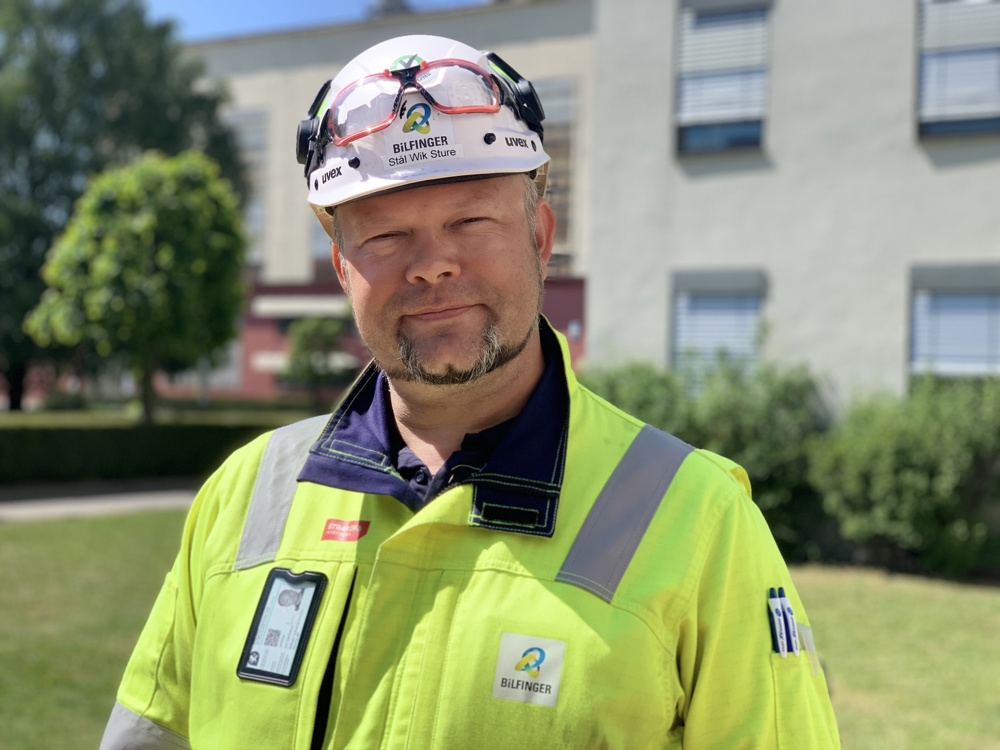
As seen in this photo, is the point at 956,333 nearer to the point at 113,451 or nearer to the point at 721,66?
the point at 721,66

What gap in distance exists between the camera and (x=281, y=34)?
31.0 metres

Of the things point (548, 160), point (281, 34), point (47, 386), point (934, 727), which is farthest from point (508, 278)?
point (47, 386)

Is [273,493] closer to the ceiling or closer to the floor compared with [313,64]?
closer to the floor

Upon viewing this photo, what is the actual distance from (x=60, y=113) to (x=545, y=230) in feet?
98.1

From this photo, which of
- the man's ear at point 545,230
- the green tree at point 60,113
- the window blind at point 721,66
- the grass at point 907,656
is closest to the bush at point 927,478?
the grass at point 907,656

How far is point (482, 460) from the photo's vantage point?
72.5 inches

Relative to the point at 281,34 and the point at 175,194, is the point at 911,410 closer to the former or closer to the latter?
the point at 175,194

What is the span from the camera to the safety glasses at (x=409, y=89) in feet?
5.89

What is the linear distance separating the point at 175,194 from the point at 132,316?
2.63 meters

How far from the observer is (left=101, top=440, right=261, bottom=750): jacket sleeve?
196 cm

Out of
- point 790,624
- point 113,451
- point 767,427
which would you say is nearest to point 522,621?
point 790,624

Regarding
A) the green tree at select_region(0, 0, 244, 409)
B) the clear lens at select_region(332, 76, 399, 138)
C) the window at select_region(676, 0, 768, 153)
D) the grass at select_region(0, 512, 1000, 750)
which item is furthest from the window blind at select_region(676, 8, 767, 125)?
the green tree at select_region(0, 0, 244, 409)

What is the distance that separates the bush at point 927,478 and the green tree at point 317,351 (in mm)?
18598

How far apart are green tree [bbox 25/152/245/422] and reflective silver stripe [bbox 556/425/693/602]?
1892 cm
